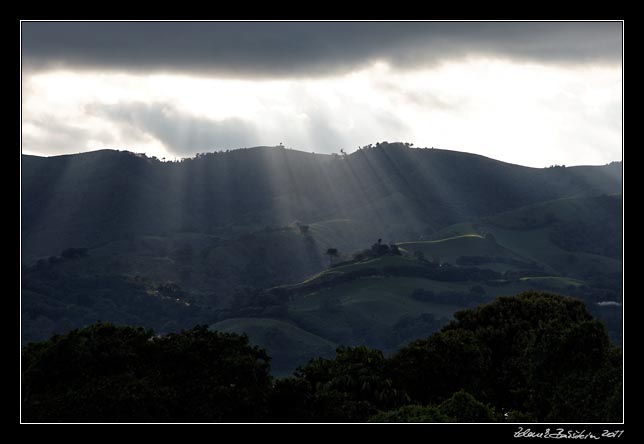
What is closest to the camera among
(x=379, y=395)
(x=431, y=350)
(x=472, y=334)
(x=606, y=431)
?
(x=606, y=431)

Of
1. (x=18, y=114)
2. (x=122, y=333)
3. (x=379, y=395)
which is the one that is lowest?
(x=379, y=395)

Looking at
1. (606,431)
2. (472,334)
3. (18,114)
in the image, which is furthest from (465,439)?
(472,334)

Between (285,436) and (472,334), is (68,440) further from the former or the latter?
(472,334)

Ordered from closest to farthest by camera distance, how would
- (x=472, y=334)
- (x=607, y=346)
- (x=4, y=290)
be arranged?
(x=4, y=290)
(x=607, y=346)
(x=472, y=334)

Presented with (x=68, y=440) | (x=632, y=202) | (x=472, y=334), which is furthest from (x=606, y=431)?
(x=472, y=334)

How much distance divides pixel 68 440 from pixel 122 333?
656 inches

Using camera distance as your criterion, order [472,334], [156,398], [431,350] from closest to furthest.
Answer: [156,398], [431,350], [472,334]

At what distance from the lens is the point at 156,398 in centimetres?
3944

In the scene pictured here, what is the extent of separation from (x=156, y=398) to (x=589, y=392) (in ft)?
56.0

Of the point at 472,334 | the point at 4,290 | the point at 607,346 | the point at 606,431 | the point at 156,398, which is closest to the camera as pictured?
the point at 4,290

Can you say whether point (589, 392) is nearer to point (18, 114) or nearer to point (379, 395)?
point (379, 395)

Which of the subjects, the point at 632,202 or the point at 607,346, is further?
the point at 607,346

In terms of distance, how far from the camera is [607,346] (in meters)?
43.4

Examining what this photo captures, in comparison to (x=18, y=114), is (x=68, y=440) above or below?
below
